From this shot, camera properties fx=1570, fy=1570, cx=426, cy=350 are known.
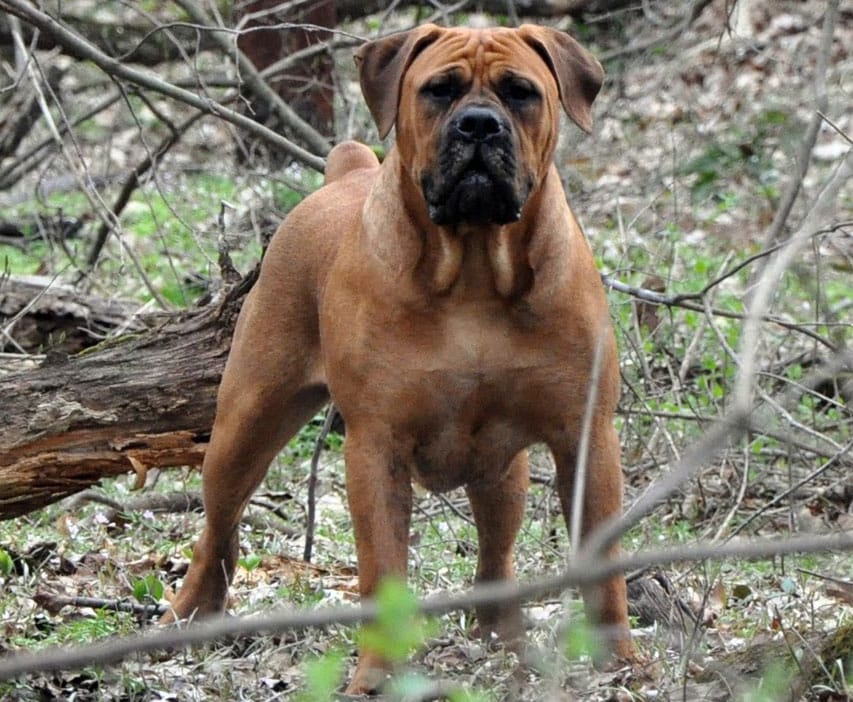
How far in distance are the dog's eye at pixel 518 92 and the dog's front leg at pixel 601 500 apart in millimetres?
942

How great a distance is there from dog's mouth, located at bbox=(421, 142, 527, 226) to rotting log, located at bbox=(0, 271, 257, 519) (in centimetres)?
157

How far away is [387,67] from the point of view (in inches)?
186

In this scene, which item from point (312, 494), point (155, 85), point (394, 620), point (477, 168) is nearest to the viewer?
point (394, 620)

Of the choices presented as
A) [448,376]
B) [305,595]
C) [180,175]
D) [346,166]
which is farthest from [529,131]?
[180,175]

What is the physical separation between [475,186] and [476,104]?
0.24 metres

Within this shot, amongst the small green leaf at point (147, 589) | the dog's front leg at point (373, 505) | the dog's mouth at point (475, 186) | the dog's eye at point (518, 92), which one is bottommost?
the small green leaf at point (147, 589)

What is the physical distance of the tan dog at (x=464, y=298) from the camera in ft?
14.4

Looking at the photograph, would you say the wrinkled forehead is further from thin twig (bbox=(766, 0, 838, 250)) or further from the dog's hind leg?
thin twig (bbox=(766, 0, 838, 250))

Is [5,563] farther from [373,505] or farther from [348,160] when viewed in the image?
[348,160]

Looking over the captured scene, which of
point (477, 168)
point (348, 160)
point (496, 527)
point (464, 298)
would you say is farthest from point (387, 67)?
point (496, 527)

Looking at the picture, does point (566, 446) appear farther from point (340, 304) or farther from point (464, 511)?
point (464, 511)

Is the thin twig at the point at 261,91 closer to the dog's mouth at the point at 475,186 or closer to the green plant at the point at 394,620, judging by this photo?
the dog's mouth at the point at 475,186

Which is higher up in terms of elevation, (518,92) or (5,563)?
(518,92)

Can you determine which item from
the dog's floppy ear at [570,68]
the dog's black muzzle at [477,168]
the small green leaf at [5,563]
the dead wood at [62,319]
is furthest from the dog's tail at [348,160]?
the dead wood at [62,319]
